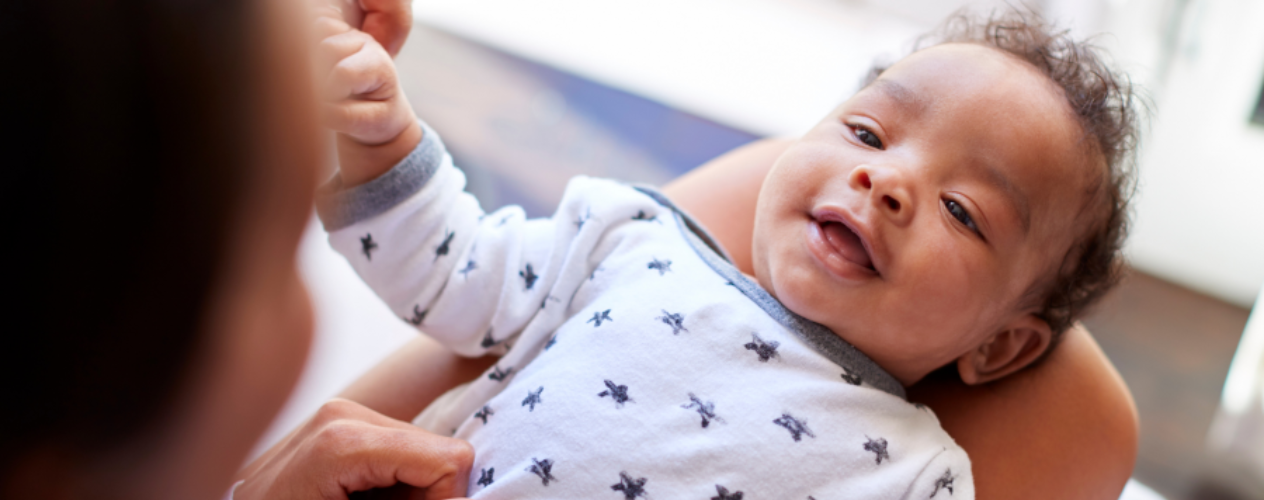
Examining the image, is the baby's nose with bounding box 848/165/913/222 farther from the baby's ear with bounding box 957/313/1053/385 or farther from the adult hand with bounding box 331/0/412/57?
the adult hand with bounding box 331/0/412/57

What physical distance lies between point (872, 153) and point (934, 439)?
33cm

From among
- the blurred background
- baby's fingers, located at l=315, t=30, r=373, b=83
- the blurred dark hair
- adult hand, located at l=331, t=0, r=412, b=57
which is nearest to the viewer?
the blurred dark hair

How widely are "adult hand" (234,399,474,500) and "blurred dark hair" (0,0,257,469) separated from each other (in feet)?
0.98

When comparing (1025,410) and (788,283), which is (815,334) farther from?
(1025,410)

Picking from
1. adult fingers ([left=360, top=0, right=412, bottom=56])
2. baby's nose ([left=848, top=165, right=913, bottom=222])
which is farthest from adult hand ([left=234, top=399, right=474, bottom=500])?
baby's nose ([left=848, top=165, right=913, bottom=222])

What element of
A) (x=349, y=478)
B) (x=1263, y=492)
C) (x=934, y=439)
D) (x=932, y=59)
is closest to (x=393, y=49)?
(x=349, y=478)

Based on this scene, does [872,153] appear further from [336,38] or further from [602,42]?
[602,42]

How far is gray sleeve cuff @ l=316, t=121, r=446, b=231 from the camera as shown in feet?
2.97

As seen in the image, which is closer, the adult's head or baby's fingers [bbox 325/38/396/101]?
the adult's head

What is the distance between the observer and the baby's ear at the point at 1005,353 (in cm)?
97

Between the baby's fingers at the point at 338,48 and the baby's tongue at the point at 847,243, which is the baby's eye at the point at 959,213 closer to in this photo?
the baby's tongue at the point at 847,243

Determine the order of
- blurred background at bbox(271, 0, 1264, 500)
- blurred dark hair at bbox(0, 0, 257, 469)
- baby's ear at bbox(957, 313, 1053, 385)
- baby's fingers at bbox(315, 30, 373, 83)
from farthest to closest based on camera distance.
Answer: blurred background at bbox(271, 0, 1264, 500), baby's ear at bbox(957, 313, 1053, 385), baby's fingers at bbox(315, 30, 373, 83), blurred dark hair at bbox(0, 0, 257, 469)

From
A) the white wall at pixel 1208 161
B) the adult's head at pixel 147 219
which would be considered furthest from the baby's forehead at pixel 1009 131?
the white wall at pixel 1208 161

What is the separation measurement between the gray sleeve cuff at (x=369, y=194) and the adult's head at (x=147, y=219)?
16.4 inches
